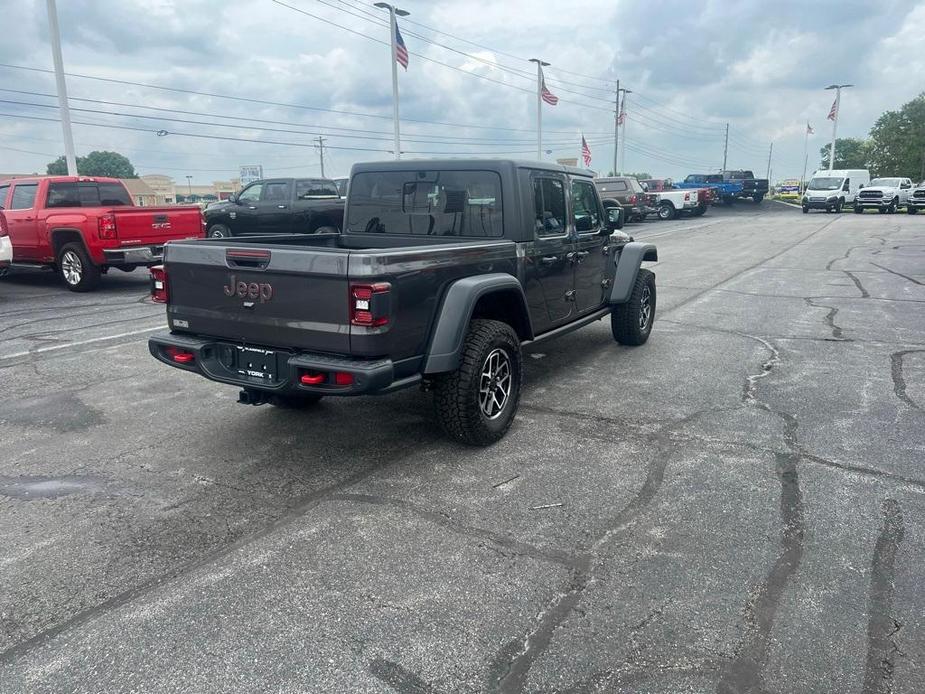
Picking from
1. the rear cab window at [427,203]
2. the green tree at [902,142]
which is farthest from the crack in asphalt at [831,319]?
the green tree at [902,142]

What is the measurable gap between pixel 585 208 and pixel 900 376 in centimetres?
326

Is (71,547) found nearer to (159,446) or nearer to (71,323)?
(159,446)

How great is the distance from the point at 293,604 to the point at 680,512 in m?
2.06

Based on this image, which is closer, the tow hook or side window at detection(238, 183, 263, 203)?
the tow hook

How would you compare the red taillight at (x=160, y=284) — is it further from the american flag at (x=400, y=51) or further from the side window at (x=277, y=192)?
the american flag at (x=400, y=51)

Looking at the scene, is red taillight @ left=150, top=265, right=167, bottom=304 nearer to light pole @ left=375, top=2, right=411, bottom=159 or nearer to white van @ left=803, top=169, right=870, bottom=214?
light pole @ left=375, top=2, right=411, bottom=159

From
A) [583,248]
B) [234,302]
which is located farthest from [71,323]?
[583,248]

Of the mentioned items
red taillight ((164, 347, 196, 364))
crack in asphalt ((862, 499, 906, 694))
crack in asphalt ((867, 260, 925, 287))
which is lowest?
crack in asphalt ((862, 499, 906, 694))

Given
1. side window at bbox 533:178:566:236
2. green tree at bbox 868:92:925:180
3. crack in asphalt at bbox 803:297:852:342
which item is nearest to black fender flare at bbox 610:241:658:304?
side window at bbox 533:178:566:236

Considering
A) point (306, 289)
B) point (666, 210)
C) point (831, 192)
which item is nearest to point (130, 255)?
point (306, 289)

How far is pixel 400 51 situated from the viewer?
91.8 ft

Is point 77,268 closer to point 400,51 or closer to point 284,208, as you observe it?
point 284,208

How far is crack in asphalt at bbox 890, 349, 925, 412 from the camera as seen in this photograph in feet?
18.6

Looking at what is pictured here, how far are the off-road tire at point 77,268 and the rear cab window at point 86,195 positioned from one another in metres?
0.99
